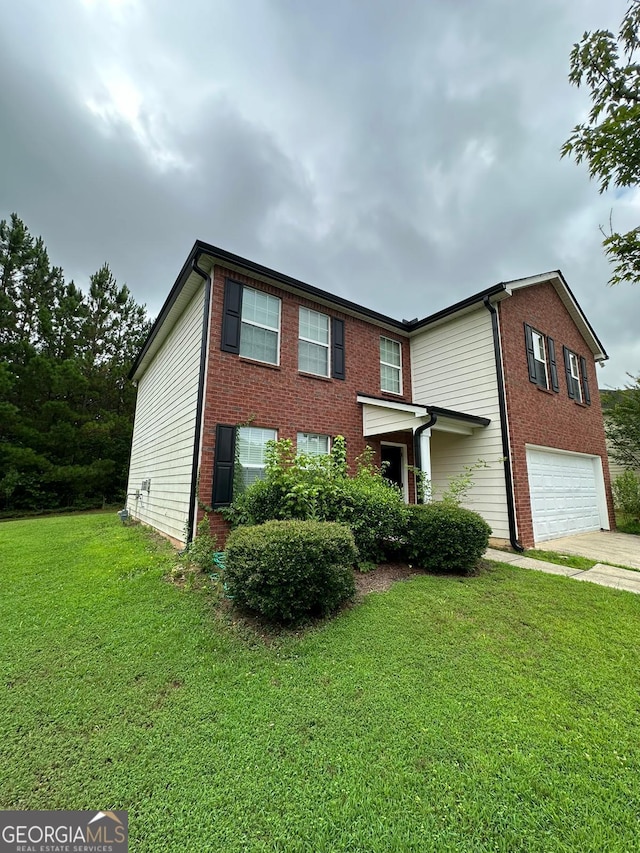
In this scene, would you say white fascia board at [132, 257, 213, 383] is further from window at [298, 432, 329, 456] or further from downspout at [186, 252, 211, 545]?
window at [298, 432, 329, 456]

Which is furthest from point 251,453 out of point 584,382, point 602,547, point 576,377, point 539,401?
point 584,382

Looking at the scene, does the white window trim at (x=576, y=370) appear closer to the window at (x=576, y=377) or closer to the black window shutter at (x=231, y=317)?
the window at (x=576, y=377)

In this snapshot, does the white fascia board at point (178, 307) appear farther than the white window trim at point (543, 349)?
No

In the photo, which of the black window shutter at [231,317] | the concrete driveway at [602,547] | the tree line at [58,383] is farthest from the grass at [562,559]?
the tree line at [58,383]

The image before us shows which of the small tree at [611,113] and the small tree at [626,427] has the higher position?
the small tree at [611,113]

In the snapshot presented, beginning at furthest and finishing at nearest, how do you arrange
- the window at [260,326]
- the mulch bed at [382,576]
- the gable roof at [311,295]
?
the window at [260,326], the gable roof at [311,295], the mulch bed at [382,576]

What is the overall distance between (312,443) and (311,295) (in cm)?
344

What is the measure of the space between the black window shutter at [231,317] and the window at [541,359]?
7.29 m

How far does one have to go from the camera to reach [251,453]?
6.86 m

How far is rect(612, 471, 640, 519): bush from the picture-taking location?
1205 cm

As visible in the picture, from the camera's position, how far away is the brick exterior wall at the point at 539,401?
26.2 feet

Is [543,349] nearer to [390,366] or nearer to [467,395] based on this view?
[467,395]

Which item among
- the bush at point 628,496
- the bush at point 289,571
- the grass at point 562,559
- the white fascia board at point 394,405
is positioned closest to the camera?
the bush at point 289,571

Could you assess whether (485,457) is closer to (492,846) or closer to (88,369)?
(492,846)
